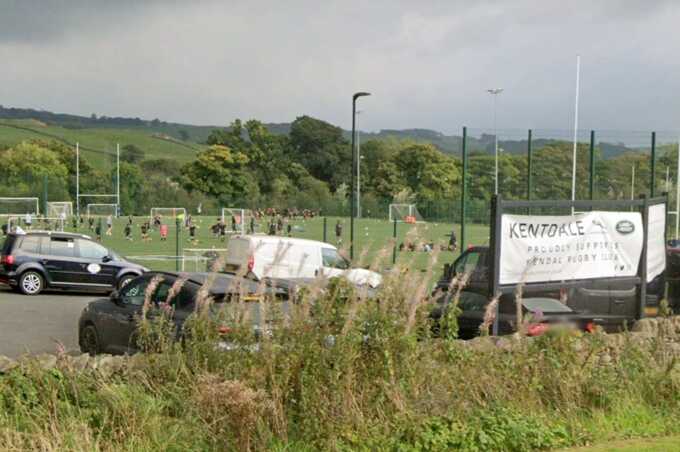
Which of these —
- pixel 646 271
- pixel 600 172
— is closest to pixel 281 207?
pixel 600 172

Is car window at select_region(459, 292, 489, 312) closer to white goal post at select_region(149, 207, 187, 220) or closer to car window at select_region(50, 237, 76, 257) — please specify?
car window at select_region(50, 237, 76, 257)

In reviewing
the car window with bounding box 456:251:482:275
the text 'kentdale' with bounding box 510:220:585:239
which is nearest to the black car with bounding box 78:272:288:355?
the text 'kentdale' with bounding box 510:220:585:239

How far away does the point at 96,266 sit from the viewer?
24.7 m

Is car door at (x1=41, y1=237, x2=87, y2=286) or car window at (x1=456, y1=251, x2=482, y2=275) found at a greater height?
car window at (x1=456, y1=251, x2=482, y2=275)

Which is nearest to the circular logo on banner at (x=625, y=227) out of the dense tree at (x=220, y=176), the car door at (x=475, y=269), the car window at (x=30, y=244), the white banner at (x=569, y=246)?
the white banner at (x=569, y=246)

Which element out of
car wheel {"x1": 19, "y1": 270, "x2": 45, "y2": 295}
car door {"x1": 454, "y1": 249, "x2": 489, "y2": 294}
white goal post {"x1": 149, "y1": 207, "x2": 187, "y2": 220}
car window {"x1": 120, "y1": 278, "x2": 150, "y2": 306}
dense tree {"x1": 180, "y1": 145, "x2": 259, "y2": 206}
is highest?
dense tree {"x1": 180, "y1": 145, "x2": 259, "y2": 206}

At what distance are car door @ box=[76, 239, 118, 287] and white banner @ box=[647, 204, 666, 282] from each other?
51.6 feet

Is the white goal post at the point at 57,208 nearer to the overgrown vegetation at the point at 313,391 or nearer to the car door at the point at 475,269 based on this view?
the car door at the point at 475,269

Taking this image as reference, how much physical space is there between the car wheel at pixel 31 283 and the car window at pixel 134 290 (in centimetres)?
1232

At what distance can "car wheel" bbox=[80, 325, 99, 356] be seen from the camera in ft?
41.3

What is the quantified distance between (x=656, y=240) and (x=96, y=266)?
16.0 m

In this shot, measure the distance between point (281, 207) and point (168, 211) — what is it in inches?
403

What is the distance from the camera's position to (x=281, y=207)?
247 feet

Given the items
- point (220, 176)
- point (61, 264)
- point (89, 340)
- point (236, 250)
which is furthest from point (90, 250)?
point (220, 176)
